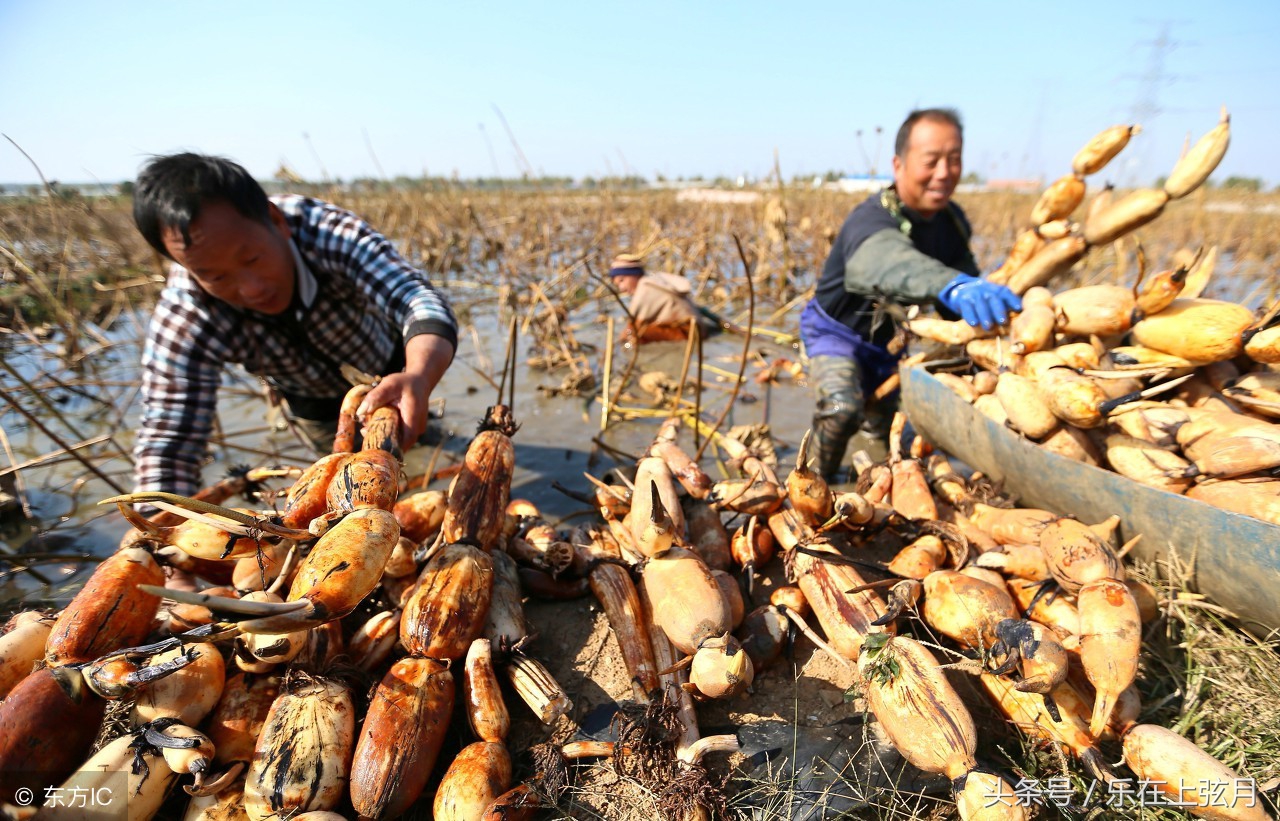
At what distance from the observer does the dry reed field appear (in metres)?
1.53

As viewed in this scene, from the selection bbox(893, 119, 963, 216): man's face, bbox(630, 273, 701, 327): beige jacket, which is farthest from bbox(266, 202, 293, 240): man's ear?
bbox(630, 273, 701, 327): beige jacket

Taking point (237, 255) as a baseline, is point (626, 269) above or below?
below

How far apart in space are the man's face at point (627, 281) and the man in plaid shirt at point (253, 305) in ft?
12.9

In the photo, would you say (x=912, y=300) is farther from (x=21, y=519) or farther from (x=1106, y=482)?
(x=21, y=519)

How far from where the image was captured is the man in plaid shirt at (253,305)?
7.46 ft

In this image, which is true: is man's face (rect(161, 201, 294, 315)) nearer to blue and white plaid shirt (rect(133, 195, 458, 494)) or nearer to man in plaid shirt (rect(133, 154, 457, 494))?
man in plaid shirt (rect(133, 154, 457, 494))

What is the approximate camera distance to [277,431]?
4.78m

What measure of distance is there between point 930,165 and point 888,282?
34.9 inches

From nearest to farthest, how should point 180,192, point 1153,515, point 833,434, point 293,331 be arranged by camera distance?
point 1153,515 → point 180,192 → point 293,331 → point 833,434

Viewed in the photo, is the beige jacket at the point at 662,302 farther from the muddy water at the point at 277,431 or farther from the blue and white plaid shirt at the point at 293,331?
the blue and white plaid shirt at the point at 293,331

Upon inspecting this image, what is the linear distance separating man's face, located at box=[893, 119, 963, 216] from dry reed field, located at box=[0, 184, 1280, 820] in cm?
123

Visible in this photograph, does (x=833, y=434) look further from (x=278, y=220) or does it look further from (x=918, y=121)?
(x=278, y=220)

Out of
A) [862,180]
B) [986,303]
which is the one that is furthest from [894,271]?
[862,180]

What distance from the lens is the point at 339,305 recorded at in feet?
11.0
